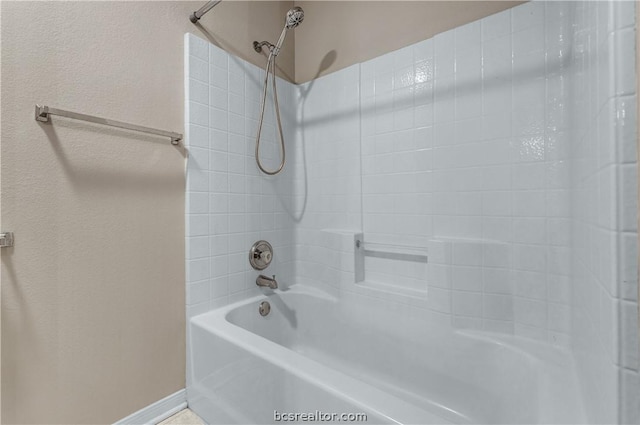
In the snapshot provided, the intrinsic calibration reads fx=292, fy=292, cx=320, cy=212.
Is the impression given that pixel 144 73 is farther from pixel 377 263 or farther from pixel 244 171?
pixel 377 263

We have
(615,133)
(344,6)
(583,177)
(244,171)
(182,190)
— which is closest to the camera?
(615,133)

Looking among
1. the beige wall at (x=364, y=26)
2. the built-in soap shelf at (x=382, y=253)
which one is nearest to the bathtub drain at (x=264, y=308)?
the built-in soap shelf at (x=382, y=253)

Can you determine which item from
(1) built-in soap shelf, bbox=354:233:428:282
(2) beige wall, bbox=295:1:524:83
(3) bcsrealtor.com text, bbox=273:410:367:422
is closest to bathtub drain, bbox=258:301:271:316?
(1) built-in soap shelf, bbox=354:233:428:282

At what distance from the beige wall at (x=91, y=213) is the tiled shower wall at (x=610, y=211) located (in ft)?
4.66

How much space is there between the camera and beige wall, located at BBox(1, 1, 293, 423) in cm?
92

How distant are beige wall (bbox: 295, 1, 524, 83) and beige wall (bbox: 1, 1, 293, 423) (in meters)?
0.77

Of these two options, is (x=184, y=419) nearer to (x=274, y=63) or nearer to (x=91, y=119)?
(x=91, y=119)

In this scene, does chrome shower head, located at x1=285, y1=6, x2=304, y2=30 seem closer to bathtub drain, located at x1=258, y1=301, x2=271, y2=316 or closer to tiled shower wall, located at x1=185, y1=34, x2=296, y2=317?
tiled shower wall, located at x1=185, y1=34, x2=296, y2=317

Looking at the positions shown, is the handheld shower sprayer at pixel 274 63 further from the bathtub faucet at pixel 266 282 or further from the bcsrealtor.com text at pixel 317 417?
the bcsrealtor.com text at pixel 317 417

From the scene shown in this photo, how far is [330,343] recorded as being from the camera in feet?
5.31

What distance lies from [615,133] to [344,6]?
5.55 ft

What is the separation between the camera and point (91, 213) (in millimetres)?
1069

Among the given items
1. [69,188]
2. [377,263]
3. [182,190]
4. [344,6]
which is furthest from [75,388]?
[344,6]

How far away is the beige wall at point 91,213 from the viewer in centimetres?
Result: 92
